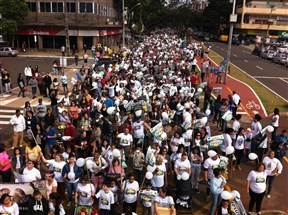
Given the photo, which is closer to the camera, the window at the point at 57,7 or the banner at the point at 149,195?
the banner at the point at 149,195

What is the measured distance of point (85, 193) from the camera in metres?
7.07

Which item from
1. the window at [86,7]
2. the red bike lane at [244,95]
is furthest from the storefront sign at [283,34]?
the red bike lane at [244,95]

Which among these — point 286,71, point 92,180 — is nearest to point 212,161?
point 92,180

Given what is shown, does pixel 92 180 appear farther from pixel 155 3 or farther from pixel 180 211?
pixel 155 3

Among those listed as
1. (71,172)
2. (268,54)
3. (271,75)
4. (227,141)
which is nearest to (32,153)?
(71,172)

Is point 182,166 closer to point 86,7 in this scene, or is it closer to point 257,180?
point 257,180

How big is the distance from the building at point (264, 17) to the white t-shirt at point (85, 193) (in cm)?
8693

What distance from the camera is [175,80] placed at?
17281 millimetres

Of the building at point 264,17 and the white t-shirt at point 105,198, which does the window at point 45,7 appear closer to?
the white t-shirt at point 105,198

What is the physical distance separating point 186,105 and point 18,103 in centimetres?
1075

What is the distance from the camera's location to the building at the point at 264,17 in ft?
280

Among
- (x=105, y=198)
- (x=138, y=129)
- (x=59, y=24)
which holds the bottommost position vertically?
(x=105, y=198)

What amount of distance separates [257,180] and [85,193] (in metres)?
3.96

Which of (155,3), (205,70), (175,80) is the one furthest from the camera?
(155,3)
